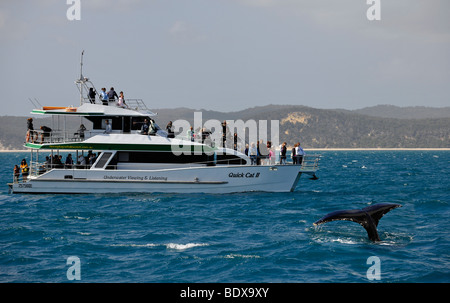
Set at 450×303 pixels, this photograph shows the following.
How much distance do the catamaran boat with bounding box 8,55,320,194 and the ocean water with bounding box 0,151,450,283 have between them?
984 mm

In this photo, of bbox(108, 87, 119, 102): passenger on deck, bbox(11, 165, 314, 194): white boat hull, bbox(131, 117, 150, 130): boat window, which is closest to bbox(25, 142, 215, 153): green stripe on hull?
bbox(11, 165, 314, 194): white boat hull

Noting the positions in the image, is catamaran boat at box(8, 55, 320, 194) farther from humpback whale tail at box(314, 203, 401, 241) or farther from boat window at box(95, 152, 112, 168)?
humpback whale tail at box(314, 203, 401, 241)

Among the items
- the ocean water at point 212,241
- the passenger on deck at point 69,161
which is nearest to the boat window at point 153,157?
the ocean water at point 212,241

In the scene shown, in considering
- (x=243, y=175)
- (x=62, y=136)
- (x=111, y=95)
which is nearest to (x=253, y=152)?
(x=243, y=175)

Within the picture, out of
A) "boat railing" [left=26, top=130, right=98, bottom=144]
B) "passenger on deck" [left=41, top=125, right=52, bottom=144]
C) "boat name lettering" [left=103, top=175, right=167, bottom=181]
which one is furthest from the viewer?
"passenger on deck" [left=41, top=125, right=52, bottom=144]

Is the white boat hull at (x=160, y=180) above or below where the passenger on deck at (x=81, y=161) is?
below

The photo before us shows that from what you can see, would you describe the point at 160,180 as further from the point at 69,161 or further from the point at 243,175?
the point at 69,161

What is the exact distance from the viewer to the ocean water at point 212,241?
1388 centimetres

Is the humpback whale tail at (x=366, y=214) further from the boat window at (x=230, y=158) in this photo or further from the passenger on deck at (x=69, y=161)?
the passenger on deck at (x=69, y=161)

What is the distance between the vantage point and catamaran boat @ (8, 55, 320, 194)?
2855 centimetres

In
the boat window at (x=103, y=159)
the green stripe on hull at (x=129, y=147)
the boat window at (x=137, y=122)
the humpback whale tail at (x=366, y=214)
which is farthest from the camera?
the boat window at (x=137, y=122)

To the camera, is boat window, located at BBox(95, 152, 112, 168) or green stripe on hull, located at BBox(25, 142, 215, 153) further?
→ boat window, located at BBox(95, 152, 112, 168)

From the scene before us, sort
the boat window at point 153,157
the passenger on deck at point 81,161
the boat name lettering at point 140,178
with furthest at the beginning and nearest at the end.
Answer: the passenger on deck at point 81,161, the boat window at point 153,157, the boat name lettering at point 140,178

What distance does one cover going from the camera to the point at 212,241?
1772 cm
